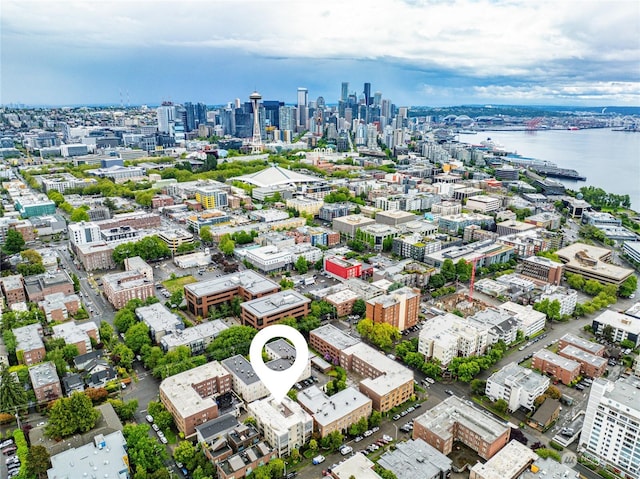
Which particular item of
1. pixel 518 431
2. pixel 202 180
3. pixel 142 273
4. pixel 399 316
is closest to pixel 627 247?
pixel 399 316

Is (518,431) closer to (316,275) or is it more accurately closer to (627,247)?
(316,275)

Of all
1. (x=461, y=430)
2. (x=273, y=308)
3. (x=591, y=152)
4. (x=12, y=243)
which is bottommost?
(x=461, y=430)

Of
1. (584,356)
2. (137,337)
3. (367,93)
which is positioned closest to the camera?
(584,356)

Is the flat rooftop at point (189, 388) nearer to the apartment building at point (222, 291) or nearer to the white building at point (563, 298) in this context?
the apartment building at point (222, 291)

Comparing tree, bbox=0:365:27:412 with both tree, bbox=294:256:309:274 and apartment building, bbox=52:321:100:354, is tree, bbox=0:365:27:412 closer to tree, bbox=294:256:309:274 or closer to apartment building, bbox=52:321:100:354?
apartment building, bbox=52:321:100:354

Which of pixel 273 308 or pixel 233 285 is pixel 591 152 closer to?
pixel 233 285

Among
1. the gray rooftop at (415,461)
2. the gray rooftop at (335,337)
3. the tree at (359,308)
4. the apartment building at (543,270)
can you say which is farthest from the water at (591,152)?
the gray rooftop at (415,461)

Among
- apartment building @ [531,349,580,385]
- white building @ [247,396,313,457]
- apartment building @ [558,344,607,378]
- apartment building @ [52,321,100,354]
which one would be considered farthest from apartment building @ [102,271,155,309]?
apartment building @ [558,344,607,378]

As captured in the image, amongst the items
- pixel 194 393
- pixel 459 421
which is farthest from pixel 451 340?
pixel 194 393
